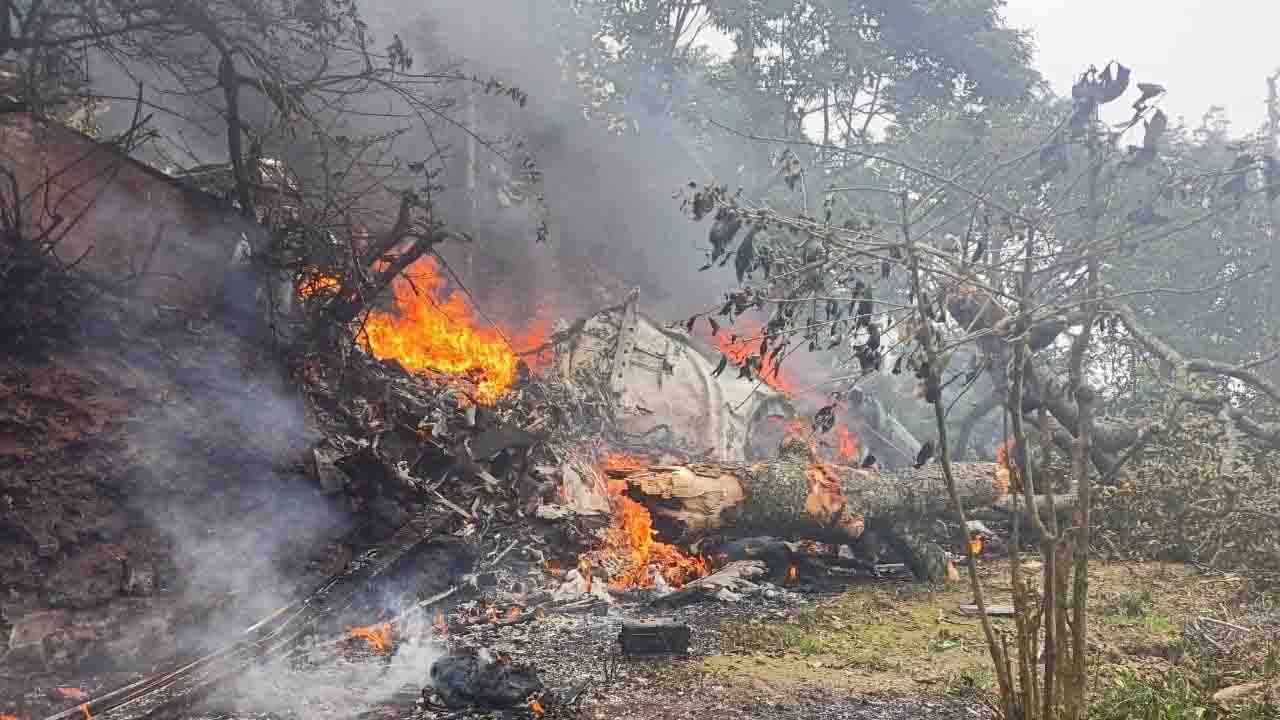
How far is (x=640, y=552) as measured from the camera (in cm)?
732

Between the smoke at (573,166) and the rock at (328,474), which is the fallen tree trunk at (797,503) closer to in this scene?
the rock at (328,474)

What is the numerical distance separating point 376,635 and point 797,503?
417 cm

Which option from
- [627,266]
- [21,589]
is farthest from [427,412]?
[627,266]

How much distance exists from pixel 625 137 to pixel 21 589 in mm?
20669

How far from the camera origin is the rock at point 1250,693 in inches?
124

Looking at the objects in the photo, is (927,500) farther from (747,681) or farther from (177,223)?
(177,223)

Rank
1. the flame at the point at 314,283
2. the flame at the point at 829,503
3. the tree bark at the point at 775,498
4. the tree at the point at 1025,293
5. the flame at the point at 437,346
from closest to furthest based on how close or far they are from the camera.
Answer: the tree at the point at 1025,293, the flame at the point at 314,283, the tree bark at the point at 775,498, the flame at the point at 829,503, the flame at the point at 437,346

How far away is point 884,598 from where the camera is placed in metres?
6.59

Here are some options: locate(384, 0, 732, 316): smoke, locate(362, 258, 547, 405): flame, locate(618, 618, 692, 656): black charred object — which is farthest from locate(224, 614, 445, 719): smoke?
locate(384, 0, 732, 316): smoke

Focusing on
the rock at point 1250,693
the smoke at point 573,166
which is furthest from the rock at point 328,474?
the smoke at point 573,166

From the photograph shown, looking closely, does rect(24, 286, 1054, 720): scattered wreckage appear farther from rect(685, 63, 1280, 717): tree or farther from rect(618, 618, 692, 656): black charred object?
rect(685, 63, 1280, 717): tree

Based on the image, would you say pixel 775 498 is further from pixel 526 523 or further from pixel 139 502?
pixel 139 502

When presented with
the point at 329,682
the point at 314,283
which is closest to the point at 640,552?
the point at 329,682

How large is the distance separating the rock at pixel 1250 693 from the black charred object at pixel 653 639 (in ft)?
9.06
